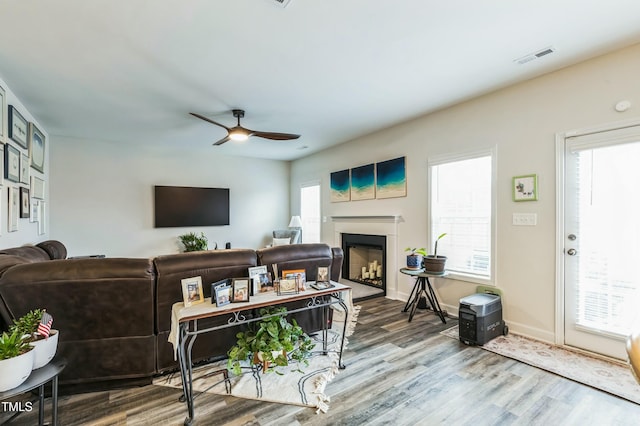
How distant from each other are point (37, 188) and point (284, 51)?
4.11m

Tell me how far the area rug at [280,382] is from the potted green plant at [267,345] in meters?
0.08

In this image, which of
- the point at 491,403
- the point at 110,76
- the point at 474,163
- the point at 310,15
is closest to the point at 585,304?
the point at 491,403

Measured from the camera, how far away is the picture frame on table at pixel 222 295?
6.64 ft

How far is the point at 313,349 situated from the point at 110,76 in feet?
10.8

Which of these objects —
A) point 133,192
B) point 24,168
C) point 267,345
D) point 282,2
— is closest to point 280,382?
point 267,345

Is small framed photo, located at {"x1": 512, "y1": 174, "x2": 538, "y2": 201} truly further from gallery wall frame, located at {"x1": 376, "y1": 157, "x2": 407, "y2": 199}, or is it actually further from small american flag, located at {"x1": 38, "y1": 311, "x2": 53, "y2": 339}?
small american flag, located at {"x1": 38, "y1": 311, "x2": 53, "y2": 339}

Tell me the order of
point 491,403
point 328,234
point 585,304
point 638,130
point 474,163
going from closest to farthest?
point 491,403 → point 638,130 → point 585,304 → point 474,163 → point 328,234

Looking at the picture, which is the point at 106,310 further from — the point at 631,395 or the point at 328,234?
the point at 328,234

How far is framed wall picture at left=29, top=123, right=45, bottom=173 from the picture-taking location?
3.96 meters

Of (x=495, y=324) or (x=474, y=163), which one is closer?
(x=495, y=324)

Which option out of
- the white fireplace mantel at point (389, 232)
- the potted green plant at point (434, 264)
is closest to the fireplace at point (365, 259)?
the white fireplace mantel at point (389, 232)

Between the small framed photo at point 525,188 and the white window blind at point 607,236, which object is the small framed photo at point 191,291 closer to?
the small framed photo at point 525,188

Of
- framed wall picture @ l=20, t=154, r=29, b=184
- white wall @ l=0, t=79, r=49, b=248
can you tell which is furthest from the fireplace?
framed wall picture @ l=20, t=154, r=29, b=184

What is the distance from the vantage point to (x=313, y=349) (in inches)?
113
